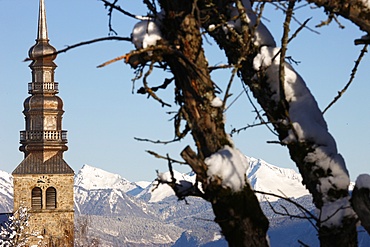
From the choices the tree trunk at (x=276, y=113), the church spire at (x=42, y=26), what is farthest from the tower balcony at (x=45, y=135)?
the tree trunk at (x=276, y=113)

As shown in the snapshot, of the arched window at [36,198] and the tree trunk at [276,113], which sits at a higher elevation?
the arched window at [36,198]

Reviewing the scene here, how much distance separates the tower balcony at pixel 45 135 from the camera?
6600 cm

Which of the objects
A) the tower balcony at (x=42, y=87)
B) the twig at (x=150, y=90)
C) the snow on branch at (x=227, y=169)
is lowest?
the snow on branch at (x=227, y=169)

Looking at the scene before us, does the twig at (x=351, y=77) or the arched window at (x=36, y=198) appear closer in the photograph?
the twig at (x=351, y=77)

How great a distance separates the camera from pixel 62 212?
212 ft

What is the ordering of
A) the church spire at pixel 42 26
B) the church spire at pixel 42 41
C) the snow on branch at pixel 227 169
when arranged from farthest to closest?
1. the church spire at pixel 42 26
2. the church spire at pixel 42 41
3. the snow on branch at pixel 227 169

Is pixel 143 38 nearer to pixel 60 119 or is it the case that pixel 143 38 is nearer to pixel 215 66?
pixel 215 66

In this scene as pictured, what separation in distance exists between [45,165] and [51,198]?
1.95 meters

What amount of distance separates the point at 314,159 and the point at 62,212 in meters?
60.5

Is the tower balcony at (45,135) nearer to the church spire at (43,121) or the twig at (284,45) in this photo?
the church spire at (43,121)

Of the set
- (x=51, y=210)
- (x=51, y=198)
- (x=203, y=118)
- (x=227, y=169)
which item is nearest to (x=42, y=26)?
(x=51, y=198)

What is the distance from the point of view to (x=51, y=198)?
65.2 m

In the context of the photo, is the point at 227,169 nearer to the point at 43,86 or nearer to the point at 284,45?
the point at 284,45

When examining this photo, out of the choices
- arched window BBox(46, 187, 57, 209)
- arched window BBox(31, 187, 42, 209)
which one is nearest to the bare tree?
arched window BBox(46, 187, 57, 209)
